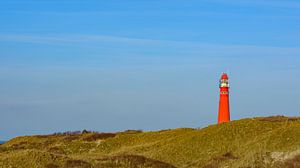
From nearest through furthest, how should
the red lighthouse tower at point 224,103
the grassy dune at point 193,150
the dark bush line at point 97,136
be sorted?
the grassy dune at point 193,150 < the dark bush line at point 97,136 < the red lighthouse tower at point 224,103

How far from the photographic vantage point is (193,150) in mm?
42625

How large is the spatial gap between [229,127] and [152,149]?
742 centimetres

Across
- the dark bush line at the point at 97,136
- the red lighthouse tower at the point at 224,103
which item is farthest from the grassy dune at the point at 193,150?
the red lighthouse tower at the point at 224,103

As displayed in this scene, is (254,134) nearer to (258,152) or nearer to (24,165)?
(258,152)

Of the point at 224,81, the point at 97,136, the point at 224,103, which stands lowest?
the point at 97,136

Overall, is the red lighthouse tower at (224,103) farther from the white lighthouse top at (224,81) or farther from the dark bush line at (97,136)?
the dark bush line at (97,136)

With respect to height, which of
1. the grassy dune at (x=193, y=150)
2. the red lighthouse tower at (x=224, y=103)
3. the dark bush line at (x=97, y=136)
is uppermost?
the red lighthouse tower at (x=224, y=103)

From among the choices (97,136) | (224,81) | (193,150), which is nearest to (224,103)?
(224,81)

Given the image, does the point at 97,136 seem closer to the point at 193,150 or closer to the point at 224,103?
the point at 224,103

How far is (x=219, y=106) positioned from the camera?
208ft

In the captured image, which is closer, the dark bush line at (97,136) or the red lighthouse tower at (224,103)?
the dark bush line at (97,136)

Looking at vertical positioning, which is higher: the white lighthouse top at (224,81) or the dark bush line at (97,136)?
the white lighthouse top at (224,81)

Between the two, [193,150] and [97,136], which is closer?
[193,150]

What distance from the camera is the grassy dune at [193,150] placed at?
1325 inches
